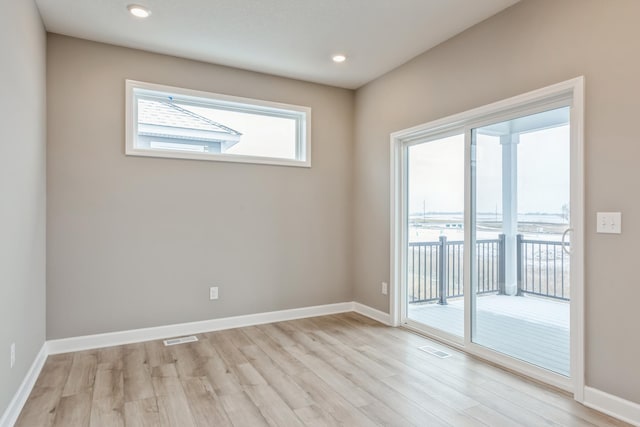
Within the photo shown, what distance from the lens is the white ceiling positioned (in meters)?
2.87

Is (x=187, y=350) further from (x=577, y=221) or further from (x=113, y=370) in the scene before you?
(x=577, y=221)

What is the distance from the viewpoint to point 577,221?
2.44 metres

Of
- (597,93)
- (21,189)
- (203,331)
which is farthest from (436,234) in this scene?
(21,189)

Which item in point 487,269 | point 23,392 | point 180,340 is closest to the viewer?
point 23,392

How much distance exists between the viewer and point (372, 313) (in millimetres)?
4441

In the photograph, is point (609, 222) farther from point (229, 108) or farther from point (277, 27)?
point (229, 108)

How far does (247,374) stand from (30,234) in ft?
6.11

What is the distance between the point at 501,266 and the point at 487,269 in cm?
14

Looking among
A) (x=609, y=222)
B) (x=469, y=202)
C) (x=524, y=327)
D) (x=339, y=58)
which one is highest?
(x=339, y=58)

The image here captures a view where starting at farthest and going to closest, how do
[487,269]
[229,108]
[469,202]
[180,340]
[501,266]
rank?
[229,108], [180,340], [469,202], [487,269], [501,266]

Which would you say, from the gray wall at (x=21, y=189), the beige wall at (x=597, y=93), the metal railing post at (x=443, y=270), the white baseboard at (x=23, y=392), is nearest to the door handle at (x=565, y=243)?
the beige wall at (x=597, y=93)

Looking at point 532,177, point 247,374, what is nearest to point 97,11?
point 247,374

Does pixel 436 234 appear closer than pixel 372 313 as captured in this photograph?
Yes

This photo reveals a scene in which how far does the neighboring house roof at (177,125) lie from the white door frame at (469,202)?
6.04 feet
